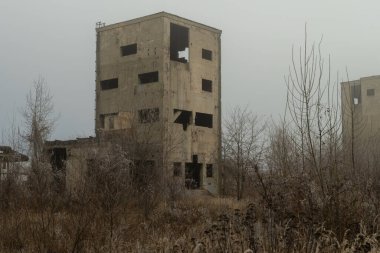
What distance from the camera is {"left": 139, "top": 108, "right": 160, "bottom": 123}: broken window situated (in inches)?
1109

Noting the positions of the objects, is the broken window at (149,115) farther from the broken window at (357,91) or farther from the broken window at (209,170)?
the broken window at (357,91)

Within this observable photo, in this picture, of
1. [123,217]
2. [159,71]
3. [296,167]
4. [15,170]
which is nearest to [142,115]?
[159,71]

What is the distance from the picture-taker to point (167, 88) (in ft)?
97.0

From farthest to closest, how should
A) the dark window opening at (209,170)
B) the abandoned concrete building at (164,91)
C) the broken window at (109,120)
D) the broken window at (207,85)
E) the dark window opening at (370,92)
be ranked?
the dark window opening at (370,92)
the broken window at (207,85)
the dark window opening at (209,170)
the broken window at (109,120)
the abandoned concrete building at (164,91)

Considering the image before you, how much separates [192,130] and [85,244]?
23544 millimetres

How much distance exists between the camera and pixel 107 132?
1063 inches

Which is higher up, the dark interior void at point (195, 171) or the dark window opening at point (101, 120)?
the dark window opening at point (101, 120)

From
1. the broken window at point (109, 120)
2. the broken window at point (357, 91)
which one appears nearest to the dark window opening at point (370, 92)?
the broken window at point (357, 91)

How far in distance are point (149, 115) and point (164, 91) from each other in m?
1.99

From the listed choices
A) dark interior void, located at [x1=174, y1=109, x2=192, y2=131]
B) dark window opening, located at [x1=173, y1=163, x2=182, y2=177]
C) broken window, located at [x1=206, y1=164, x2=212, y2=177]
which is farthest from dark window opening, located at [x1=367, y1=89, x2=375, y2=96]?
dark window opening, located at [x1=173, y1=163, x2=182, y2=177]

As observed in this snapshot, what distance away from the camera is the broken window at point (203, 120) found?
111 ft

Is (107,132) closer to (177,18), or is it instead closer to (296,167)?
(177,18)

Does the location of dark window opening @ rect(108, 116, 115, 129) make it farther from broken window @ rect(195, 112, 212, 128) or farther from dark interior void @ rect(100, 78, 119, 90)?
broken window @ rect(195, 112, 212, 128)

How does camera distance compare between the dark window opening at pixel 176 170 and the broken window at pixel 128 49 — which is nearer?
the dark window opening at pixel 176 170
